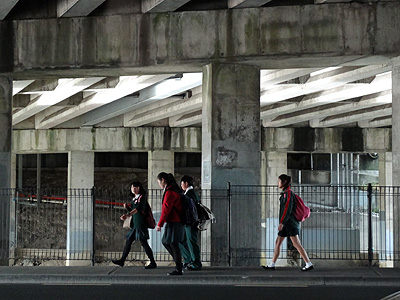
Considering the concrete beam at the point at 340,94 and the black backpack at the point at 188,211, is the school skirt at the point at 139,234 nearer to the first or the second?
the black backpack at the point at 188,211

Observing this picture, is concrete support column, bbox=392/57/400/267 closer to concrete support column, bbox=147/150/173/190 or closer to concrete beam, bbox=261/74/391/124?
concrete beam, bbox=261/74/391/124

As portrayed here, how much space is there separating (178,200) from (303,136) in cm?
2351

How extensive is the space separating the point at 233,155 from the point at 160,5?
145 inches

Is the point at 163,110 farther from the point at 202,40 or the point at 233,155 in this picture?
the point at 233,155

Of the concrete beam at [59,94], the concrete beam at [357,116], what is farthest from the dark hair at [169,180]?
the concrete beam at [357,116]

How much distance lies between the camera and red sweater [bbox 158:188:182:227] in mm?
12992

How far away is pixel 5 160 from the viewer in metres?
17.5

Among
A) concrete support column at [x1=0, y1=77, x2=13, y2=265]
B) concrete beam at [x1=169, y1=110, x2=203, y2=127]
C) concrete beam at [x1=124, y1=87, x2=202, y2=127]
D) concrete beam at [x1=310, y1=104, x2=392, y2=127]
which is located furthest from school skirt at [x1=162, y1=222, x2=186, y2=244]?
concrete beam at [x1=169, y1=110, x2=203, y2=127]

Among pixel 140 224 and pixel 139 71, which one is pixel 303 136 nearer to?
pixel 139 71

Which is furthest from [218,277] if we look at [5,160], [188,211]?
[5,160]

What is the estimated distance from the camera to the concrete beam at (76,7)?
15797mm

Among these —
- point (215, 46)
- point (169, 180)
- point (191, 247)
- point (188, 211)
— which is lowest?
point (191, 247)

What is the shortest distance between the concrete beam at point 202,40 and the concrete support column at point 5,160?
0.69 meters

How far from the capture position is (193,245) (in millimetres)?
13820
